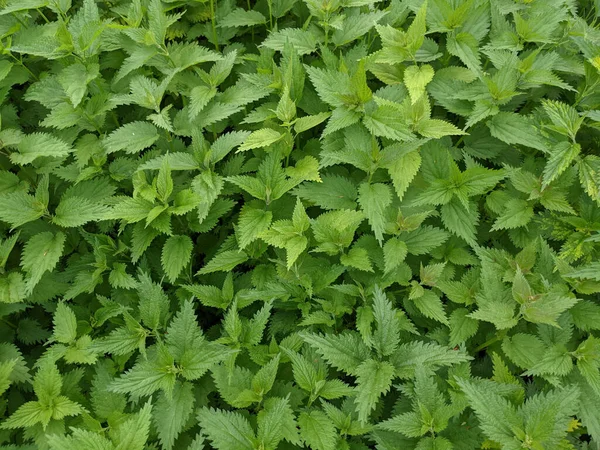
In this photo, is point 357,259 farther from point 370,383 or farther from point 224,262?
point 224,262

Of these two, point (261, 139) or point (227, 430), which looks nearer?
point (227, 430)

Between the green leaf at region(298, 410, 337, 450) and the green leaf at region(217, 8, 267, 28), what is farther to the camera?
the green leaf at region(217, 8, 267, 28)

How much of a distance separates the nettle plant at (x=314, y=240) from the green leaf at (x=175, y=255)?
14 mm

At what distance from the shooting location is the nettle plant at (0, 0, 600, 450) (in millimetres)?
2420

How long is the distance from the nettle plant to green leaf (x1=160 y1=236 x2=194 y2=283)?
1 cm

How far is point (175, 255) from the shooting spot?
9.06 ft

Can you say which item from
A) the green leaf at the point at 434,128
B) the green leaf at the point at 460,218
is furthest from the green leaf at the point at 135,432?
the green leaf at the point at 434,128

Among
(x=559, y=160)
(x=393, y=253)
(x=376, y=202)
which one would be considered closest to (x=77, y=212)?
(x=376, y=202)

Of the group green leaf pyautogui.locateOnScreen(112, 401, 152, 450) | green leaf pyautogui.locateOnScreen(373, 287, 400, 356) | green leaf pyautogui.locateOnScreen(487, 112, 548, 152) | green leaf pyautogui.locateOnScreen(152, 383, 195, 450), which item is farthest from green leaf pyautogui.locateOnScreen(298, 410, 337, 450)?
green leaf pyautogui.locateOnScreen(487, 112, 548, 152)

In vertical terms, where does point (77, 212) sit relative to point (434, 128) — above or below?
below

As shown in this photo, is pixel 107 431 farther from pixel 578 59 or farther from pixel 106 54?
pixel 578 59

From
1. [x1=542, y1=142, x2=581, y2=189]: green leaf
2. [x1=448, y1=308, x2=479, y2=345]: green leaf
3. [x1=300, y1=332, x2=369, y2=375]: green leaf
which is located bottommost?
[x1=300, y1=332, x2=369, y2=375]: green leaf

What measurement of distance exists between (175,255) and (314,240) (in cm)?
87

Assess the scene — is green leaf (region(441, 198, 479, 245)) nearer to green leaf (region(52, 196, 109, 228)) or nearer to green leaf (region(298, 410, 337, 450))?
green leaf (region(298, 410, 337, 450))
